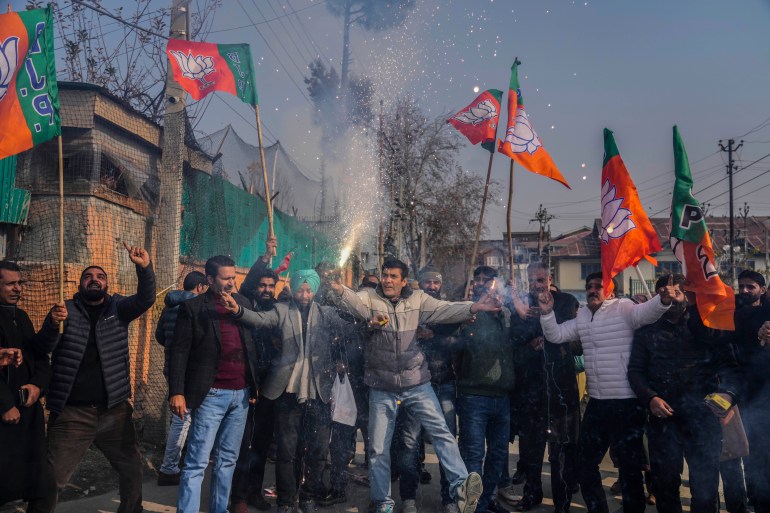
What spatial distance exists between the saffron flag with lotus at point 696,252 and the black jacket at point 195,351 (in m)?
3.53

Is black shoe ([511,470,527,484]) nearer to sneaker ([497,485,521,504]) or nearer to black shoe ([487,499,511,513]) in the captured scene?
sneaker ([497,485,521,504])

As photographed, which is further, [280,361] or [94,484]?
[94,484]

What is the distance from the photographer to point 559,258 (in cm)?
5638

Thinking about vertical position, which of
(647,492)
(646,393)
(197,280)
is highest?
(197,280)

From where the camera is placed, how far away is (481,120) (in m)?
6.74

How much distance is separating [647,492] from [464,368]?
2226 millimetres

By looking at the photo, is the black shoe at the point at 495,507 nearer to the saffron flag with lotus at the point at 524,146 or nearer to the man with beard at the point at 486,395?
the man with beard at the point at 486,395

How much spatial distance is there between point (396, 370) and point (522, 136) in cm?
291

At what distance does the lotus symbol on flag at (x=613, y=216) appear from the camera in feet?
17.1

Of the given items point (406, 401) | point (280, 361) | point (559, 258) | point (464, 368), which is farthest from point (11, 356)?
point (559, 258)

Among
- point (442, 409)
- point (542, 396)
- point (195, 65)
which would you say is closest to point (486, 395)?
point (442, 409)

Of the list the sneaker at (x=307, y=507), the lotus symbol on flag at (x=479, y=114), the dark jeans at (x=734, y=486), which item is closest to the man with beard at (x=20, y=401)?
the sneaker at (x=307, y=507)

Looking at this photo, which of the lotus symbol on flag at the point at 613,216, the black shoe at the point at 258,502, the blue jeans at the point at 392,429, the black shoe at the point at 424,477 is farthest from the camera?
the black shoe at the point at 424,477

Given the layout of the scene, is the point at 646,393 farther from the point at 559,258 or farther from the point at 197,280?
the point at 559,258
